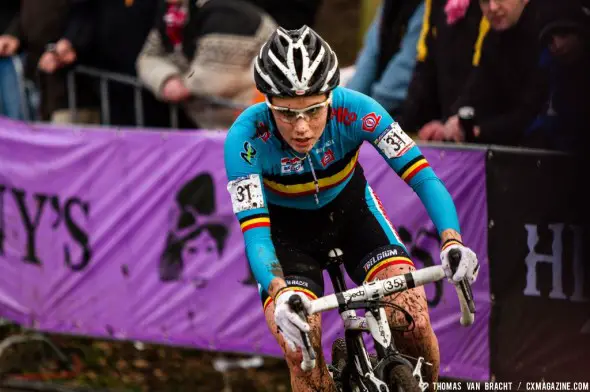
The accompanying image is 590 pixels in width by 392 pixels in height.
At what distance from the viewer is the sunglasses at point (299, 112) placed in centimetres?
657

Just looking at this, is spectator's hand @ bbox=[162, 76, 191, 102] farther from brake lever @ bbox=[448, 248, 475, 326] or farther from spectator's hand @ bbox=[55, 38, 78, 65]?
brake lever @ bbox=[448, 248, 475, 326]

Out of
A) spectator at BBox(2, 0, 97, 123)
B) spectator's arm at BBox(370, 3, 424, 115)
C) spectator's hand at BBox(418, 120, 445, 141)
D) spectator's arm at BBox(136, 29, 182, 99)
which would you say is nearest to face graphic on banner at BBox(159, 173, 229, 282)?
spectator's arm at BBox(136, 29, 182, 99)

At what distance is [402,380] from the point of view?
20.6 feet

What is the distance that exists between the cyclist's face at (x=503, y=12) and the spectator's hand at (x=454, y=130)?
68 centimetres

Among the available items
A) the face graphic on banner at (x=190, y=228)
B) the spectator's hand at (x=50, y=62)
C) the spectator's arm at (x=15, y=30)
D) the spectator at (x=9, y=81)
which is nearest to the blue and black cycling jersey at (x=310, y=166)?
the face graphic on banner at (x=190, y=228)

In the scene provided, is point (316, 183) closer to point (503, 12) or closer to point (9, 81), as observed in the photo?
point (503, 12)

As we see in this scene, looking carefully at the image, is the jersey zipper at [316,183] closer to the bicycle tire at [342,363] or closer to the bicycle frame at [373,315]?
the bicycle frame at [373,315]

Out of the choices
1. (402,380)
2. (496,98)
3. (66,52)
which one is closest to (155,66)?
(66,52)

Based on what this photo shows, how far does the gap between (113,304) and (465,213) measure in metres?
3.18

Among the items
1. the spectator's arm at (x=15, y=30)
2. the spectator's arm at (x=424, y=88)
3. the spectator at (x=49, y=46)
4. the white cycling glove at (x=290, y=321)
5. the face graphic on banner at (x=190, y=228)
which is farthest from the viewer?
the spectator's arm at (x=15, y=30)

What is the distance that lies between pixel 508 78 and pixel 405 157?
1899mm

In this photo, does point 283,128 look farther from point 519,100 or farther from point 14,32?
point 14,32

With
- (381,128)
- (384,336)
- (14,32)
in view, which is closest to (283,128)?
(381,128)

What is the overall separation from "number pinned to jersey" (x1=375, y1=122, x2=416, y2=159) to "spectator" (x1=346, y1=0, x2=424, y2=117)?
103 inches
